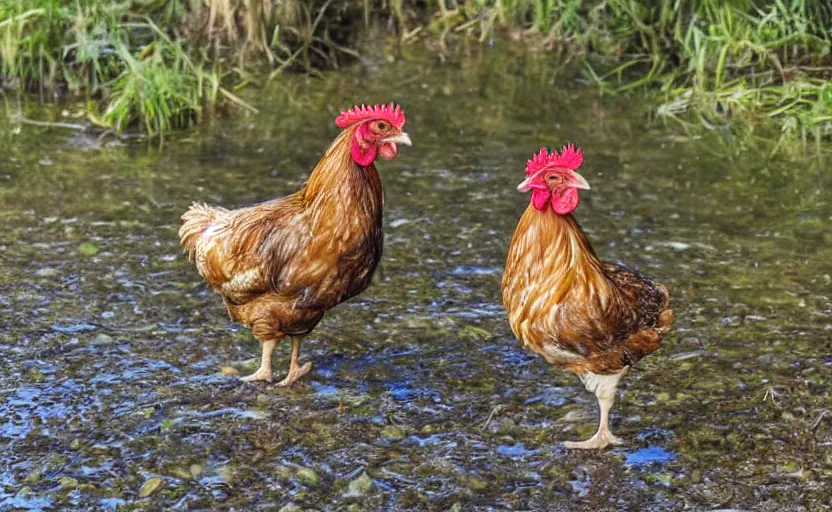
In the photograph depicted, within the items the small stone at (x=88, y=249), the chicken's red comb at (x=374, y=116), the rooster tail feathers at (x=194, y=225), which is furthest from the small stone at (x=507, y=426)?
the small stone at (x=88, y=249)

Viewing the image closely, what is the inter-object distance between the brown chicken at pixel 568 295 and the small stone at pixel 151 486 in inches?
64.4

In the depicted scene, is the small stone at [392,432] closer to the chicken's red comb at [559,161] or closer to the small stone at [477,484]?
the small stone at [477,484]

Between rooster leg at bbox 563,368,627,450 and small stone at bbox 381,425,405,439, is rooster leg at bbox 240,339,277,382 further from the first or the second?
rooster leg at bbox 563,368,627,450

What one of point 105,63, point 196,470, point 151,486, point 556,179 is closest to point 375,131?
point 556,179

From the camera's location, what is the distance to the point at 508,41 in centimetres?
1191

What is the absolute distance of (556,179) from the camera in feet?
15.1

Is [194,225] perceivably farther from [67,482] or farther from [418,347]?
[67,482]

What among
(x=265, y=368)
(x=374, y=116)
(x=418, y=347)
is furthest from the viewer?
(x=418, y=347)

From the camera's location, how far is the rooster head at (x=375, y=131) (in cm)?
513

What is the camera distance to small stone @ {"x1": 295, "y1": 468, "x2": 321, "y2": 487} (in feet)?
15.6

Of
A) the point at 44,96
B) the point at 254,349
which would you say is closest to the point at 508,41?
the point at 44,96

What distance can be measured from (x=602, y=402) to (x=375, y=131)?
1579mm

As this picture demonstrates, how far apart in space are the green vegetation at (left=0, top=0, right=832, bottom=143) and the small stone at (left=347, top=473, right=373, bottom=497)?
17.2 feet

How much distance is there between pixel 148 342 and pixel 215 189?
7.62ft
